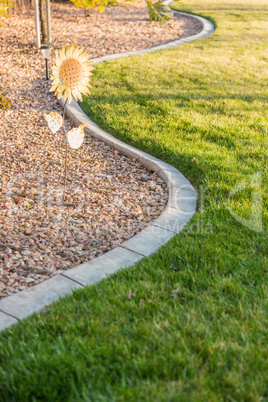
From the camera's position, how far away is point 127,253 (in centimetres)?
293

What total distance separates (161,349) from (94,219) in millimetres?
1712

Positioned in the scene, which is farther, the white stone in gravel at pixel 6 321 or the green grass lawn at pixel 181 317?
the white stone in gravel at pixel 6 321

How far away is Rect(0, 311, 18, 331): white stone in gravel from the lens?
222 centimetres

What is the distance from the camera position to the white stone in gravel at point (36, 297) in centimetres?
234

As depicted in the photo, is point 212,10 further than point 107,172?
Yes

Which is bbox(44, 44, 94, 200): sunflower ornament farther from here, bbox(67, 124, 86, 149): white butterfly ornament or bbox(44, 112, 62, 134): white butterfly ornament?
bbox(44, 112, 62, 134): white butterfly ornament

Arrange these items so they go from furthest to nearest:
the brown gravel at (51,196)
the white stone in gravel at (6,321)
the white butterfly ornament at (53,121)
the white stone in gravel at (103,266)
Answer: the white butterfly ornament at (53,121) → the brown gravel at (51,196) → the white stone in gravel at (103,266) → the white stone in gravel at (6,321)

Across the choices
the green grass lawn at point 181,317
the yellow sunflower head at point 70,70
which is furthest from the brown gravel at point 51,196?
the yellow sunflower head at point 70,70

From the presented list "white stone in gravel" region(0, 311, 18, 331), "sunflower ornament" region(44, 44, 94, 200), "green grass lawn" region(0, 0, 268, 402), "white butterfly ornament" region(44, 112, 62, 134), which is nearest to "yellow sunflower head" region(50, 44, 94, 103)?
"sunflower ornament" region(44, 44, 94, 200)

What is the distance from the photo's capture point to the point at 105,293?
242 centimetres

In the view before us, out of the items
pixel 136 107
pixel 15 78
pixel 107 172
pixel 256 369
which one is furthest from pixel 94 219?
pixel 15 78

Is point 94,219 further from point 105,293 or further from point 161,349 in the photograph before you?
point 161,349

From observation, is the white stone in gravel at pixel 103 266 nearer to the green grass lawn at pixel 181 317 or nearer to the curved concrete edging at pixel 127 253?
the curved concrete edging at pixel 127 253

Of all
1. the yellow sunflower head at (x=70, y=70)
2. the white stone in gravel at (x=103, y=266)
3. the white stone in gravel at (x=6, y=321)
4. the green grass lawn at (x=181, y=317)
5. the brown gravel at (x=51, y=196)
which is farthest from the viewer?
the yellow sunflower head at (x=70, y=70)
